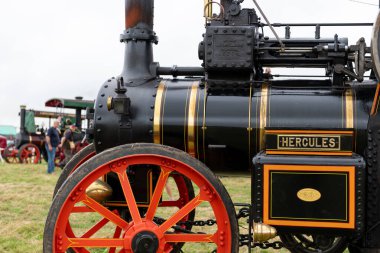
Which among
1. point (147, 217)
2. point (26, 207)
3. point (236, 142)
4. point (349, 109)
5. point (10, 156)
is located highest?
Result: point (349, 109)

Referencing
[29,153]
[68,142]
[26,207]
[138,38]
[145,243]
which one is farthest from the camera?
[29,153]

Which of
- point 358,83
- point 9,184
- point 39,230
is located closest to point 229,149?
point 358,83

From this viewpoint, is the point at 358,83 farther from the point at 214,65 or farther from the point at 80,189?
the point at 80,189

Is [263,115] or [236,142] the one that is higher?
[263,115]

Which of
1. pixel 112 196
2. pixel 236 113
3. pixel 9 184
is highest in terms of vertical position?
pixel 236 113

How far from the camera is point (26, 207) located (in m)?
7.00

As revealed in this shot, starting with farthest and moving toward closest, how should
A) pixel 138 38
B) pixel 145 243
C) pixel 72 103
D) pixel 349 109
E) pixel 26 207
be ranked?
pixel 72 103 < pixel 26 207 < pixel 138 38 < pixel 349 109 < pixel 145 243

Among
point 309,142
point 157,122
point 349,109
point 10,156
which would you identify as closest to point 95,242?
point 157,122

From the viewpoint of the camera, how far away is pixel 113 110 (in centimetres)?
326

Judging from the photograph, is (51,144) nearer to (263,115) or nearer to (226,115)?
(226,115)

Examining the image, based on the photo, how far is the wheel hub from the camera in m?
2.70

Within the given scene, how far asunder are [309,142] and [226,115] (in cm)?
57

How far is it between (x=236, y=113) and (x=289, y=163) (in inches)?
21.3

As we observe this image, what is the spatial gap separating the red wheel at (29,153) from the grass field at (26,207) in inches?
263
